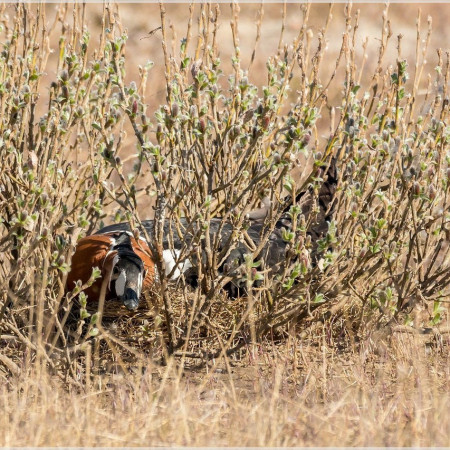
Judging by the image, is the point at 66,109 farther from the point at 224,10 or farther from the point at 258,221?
the point at 224,10

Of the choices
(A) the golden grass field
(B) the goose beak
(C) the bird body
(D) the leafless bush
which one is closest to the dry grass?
(A) the golden grass field

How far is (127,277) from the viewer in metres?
3.89

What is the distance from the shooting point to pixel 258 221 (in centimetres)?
488

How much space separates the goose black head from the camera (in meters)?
3.81

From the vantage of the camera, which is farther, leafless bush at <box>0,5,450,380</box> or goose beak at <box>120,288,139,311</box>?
goose beak at <box>120,288,139,311</box>

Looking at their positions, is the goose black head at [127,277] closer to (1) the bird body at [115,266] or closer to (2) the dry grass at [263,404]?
(1) the bird body at [115,266]

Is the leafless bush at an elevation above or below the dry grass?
above

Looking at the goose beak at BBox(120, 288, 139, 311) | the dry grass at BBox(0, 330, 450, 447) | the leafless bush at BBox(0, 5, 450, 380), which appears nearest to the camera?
the dry grass at BBox(0, 330, 450, 447)

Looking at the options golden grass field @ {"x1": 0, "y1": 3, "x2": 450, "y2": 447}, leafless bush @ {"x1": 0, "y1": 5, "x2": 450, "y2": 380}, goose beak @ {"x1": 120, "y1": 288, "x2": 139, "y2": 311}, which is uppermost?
leafless bush @ {"x1": 0, "y1": 5, "x2": 450, "y2": 380}

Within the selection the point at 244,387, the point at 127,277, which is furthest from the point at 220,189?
the point at 244,387

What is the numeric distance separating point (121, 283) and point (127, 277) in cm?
4

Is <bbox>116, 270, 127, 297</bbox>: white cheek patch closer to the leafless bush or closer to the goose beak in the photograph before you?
the goose beak

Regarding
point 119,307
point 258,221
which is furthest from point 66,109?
point 258,221

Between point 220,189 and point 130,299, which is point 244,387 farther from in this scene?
point 220,189
